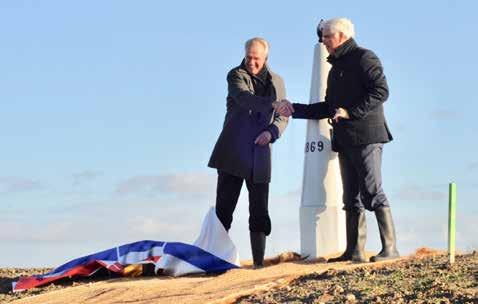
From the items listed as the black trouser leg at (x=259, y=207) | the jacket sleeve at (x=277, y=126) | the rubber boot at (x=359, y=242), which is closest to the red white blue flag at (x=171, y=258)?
the black trouser leg at (x=259, y=207)

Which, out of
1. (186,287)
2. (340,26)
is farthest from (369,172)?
(186,287)

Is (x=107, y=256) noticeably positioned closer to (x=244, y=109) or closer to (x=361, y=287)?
(x=244, y=109)

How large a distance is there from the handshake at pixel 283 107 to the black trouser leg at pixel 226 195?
77 cm

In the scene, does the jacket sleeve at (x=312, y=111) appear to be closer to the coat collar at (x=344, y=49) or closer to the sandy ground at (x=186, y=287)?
the coat collar at (x=344, y=49)

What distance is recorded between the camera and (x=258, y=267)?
28.3ft

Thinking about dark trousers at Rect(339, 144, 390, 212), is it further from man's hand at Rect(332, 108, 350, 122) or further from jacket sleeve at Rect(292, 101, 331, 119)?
jacket sleeve at Rect(292, 101, 331, 119)

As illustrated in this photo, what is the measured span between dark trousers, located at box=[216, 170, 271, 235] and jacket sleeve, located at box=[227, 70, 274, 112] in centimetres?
71

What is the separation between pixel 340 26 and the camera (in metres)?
8.28

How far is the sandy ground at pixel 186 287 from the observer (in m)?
7.00

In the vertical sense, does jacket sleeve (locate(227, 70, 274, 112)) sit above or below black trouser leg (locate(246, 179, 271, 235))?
above

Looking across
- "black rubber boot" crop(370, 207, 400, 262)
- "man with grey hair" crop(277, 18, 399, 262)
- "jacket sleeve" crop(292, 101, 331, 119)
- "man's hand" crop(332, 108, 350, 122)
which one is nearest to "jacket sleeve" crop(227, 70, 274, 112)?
"jacket sleeve" crop(292, 101, 331, 119)

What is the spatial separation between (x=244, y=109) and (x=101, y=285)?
216 cm

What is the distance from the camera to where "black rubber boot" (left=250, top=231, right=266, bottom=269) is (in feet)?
29.0

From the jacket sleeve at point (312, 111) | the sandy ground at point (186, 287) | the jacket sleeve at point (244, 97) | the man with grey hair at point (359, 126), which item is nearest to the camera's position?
the sandy ground at point (186, 287)
